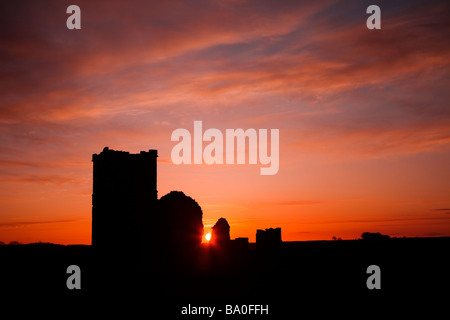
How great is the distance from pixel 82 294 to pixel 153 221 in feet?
22.3

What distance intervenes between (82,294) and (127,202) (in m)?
6.94

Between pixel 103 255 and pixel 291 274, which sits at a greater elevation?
pixel 103 255

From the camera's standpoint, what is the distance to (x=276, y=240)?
36938mm

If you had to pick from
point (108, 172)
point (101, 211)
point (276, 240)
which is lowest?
point (276, 240)

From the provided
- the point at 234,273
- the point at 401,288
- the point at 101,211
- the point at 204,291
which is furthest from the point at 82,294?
the point at 401,288

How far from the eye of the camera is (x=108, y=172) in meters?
32.3

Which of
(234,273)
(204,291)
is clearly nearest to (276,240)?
(234,273)
